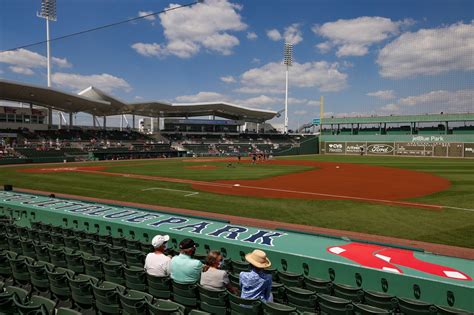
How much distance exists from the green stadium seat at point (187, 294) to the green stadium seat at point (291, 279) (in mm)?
1718

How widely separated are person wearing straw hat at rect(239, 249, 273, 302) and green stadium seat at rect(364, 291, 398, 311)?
1522 millimetres

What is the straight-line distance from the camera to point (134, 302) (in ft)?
15.0

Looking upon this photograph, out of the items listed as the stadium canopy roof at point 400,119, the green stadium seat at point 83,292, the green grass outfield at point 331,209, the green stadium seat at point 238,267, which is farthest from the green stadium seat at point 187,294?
the stadium canopy roof at point 400,119

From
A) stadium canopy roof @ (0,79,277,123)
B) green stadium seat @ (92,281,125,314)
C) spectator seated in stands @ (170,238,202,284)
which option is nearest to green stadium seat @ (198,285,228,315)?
spectator seated in stands @ (170,238,202,284)

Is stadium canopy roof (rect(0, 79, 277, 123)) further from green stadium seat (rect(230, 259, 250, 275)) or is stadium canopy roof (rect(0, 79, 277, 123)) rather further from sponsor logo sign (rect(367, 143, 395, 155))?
green stadium seat (rect(230, 259, 250, 275))

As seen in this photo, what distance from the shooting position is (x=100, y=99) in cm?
6378

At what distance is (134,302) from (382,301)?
3513 mm

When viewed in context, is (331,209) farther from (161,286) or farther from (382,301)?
(161,286)

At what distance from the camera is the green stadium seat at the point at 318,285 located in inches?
226

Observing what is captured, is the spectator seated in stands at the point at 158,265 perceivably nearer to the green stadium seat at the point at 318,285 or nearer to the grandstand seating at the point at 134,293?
the grandstand seating at the point at 134,293

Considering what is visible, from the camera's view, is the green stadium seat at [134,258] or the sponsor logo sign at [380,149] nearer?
the green stadium seat at [134,258]

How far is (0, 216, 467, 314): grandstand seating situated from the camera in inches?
176

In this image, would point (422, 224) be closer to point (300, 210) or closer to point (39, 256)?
point (300, 210)

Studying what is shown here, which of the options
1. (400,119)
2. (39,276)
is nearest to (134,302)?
(39,276)
